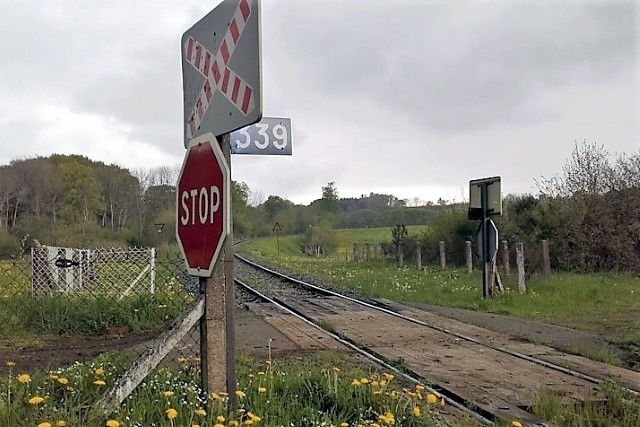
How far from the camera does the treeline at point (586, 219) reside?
20297 millimetres

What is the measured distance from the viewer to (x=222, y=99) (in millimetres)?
3545

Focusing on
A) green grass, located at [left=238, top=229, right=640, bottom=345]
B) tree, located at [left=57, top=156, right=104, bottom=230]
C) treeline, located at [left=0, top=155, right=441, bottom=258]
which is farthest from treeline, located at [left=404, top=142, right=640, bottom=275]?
tree, located at [left=57, top=156, right=104, bottom=230]

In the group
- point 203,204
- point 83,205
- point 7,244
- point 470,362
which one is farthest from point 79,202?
point 203,204

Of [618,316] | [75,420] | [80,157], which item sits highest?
[80,157]

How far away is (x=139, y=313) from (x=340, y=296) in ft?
21.2

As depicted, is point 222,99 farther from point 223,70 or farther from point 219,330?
point 219,330

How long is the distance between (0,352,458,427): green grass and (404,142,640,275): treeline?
52.6 ft

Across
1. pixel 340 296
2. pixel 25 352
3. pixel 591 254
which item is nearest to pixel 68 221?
pixel 340 296

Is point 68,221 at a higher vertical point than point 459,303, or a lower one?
higher

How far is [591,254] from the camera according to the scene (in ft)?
68.0

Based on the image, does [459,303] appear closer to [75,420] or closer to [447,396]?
[447,396]

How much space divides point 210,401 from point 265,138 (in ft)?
6.65

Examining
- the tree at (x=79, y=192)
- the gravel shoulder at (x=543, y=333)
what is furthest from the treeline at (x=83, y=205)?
the gravel shoulder at (x=543, y=333)

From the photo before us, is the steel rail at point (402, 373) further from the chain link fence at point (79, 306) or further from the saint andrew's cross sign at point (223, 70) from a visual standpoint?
the saint andrew's cross sign at point (223, 70)
